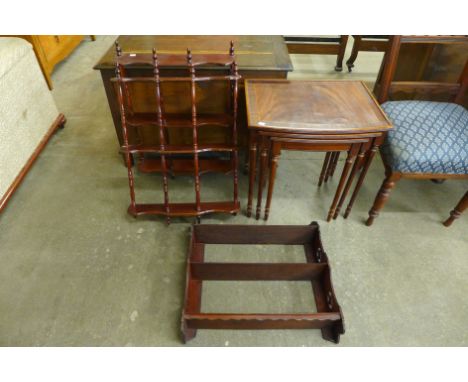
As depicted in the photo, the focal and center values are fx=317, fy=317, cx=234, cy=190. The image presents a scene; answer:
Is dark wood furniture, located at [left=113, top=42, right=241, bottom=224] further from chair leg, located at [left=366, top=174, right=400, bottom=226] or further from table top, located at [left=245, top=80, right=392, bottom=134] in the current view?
chair leg, located at [left=366, top=174, right=400, bottom=226]

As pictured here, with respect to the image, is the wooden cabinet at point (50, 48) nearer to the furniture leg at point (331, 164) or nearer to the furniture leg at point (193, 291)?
the furniture leg at point (193, 291)

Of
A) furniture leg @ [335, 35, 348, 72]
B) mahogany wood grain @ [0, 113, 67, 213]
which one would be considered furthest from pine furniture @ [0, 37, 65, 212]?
furniture leg @ [335, 35, 348, 72]

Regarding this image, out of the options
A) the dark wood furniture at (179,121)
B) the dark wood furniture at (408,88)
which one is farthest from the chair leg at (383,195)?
the dark wood furniture at (179,121)

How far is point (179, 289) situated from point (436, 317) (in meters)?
1.08

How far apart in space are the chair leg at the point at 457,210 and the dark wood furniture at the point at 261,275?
750mm

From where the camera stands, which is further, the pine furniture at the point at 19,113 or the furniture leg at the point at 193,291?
the pine furniture at the point at 19,113

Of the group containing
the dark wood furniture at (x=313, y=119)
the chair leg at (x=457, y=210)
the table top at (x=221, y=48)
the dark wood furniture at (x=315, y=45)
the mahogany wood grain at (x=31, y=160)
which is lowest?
the mahogany wood grain at (x=31, y=160)

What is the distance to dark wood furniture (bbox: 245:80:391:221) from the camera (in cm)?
124

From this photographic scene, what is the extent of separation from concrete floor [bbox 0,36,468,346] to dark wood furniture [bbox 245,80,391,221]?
1.38 ft

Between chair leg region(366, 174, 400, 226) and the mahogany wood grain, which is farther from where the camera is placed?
the mahogany wood grain

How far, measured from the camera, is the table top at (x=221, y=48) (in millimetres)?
1591

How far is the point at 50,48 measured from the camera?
2.85 metres

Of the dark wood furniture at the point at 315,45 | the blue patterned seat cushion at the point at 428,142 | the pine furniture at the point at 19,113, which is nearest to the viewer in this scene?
the blue patterned seat cushion at the point at 428,142

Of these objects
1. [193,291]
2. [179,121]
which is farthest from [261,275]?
[179,121]
